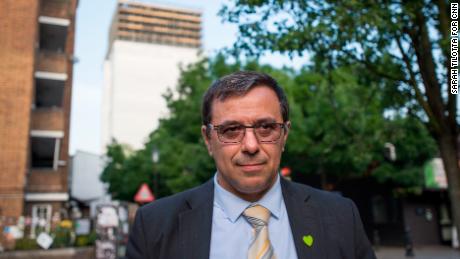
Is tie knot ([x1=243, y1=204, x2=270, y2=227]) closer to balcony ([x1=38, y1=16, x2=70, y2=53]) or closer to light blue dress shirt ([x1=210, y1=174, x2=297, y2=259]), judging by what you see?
light blue dress shirt ([x1=210, y1=174, x2=297, y2=259])

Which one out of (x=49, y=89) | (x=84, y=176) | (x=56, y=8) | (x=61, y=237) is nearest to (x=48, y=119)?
(x=49, y=89)

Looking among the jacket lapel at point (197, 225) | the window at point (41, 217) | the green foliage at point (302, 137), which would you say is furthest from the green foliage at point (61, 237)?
the jacket lapel at point (197, 225)

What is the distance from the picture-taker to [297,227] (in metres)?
2.33

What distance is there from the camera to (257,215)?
231cm

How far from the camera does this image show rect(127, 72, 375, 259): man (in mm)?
2238

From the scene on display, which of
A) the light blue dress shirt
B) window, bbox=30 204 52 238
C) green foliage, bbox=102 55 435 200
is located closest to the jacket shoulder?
the light blue dress shirt

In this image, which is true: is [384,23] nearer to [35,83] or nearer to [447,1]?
[447,1]

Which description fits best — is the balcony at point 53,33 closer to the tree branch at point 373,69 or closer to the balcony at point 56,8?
the balcony at point 56,8

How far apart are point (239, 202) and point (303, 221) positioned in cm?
37

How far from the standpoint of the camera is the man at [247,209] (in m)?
2.24

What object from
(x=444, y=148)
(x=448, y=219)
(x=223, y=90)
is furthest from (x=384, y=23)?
(x=448, y=219)

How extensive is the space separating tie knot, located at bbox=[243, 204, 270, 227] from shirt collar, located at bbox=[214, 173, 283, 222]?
2 centimetres

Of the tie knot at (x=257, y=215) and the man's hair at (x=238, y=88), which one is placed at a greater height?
the man's hair at (x=238, y=88)

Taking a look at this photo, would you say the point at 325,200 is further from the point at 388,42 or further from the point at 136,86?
the point at 136,86
